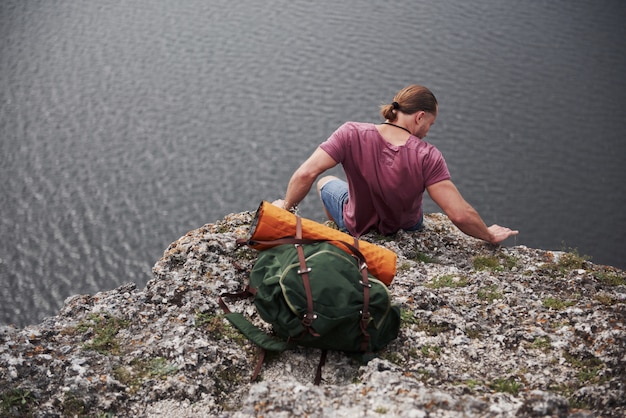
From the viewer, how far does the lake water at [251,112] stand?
6.85 m

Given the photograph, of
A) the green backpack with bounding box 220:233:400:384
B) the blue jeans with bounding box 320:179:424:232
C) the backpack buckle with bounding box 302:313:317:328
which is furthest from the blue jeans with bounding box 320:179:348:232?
the backpack buckle with bounding box 302:313:317:328

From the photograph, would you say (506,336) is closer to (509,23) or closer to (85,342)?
(85,342)

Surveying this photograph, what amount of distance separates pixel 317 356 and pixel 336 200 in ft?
7.03

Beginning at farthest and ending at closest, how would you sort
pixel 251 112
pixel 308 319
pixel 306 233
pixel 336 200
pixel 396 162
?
pixel 251 112
pixel 336 200
pixel 396 162
pixel 306 233
pixel 308 319

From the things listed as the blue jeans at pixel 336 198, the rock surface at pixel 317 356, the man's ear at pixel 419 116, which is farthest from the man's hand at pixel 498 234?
the blue jeans at pixel 336 198

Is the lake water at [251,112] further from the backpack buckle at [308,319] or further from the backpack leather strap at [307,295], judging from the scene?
the backpack buckle at [308,319]

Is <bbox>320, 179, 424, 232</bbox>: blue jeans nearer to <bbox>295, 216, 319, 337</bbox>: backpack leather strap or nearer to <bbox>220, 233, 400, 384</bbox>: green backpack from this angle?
<bbox>220, 233, 400, 384</bbox>: green backpack

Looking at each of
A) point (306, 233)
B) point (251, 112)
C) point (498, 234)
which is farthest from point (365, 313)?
point (251, 112)

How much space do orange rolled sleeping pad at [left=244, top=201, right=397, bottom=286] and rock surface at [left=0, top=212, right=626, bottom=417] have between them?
0.97 feet

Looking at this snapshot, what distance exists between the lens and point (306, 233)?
3.57 meters

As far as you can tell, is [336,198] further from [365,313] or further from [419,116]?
[365,313]

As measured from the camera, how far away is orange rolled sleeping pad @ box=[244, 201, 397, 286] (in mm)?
3596

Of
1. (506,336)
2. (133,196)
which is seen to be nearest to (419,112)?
(506,336)

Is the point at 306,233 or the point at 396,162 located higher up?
the point at 396,162
